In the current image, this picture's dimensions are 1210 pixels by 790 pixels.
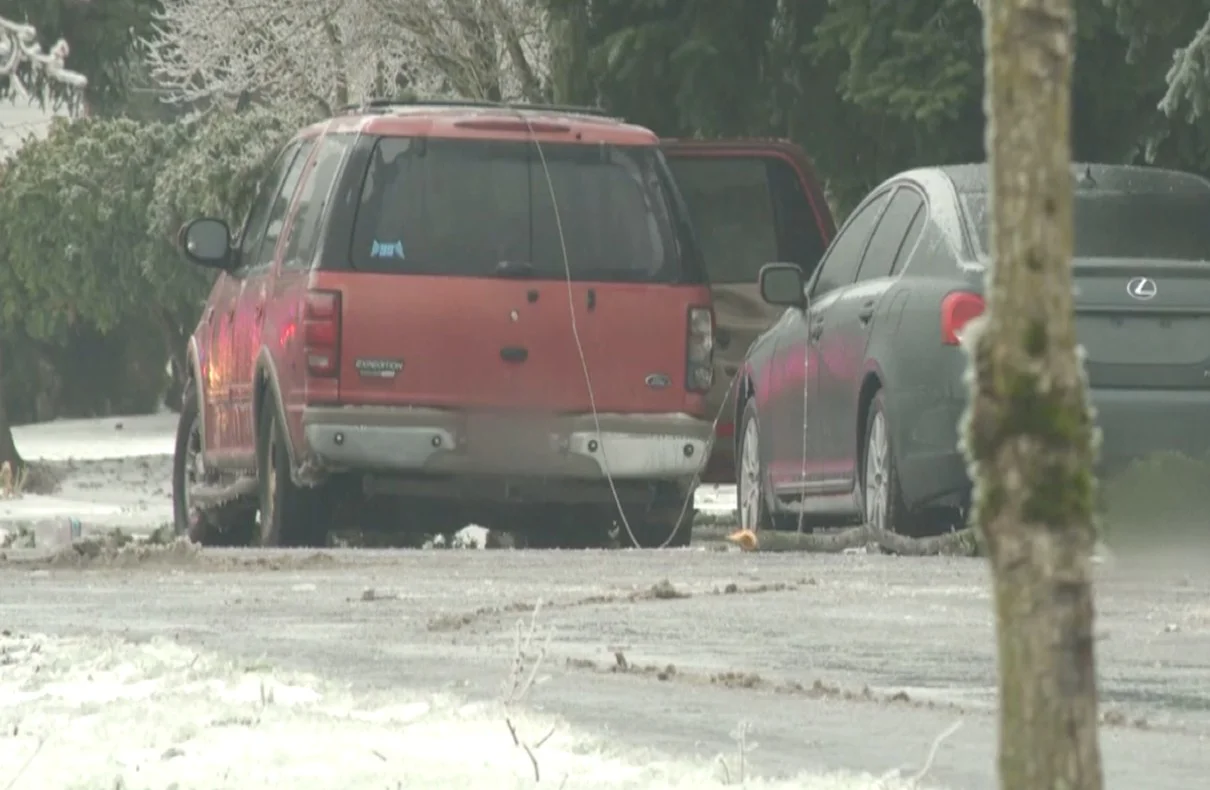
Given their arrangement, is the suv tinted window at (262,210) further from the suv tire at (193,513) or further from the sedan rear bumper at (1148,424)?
the sedan rear bumper at (1148,424)

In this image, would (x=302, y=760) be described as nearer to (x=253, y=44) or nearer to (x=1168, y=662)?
(x=1168, y=662)

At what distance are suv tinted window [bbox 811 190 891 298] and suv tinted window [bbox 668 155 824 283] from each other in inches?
79.4

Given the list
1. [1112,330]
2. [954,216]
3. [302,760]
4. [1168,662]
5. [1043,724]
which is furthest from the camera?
[954,216]

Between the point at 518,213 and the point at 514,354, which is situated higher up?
the point at 518,213

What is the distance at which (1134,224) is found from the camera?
1191 cm

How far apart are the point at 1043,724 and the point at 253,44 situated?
110 ft

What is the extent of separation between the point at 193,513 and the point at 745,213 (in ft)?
10.3

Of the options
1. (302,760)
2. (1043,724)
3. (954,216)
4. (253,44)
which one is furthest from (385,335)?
(253,44)

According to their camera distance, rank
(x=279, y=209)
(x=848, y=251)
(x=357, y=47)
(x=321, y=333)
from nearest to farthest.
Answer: (x=321, y=333), (x=848, y=251), (x=279, y=209), (x=357, y=47)

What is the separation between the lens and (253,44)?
36562 mm

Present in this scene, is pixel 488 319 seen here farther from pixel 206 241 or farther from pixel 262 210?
pixel 262 210

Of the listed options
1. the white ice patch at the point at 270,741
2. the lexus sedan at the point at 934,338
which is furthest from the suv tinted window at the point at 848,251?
the white ice patch at the point at 270,741

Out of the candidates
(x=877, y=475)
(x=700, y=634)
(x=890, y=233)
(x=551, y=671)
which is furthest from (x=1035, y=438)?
(x=890, y=233)

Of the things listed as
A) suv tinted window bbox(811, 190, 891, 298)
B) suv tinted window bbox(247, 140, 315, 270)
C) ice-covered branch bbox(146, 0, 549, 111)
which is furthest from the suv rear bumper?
ice-covered branch bbox(146, 0, 549, 111)
